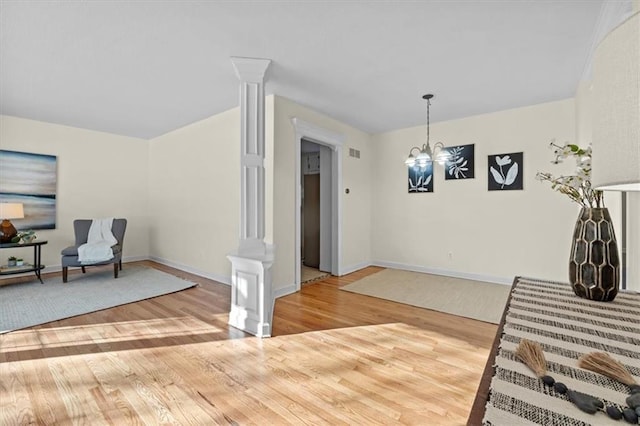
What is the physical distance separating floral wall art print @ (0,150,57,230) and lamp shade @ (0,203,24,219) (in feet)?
2.56

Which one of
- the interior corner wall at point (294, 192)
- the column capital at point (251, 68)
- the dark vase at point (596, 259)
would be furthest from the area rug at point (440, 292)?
the column capital at point (251, 68)

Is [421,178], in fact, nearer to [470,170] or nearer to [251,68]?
[470,170]

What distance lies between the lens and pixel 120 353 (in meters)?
2.39

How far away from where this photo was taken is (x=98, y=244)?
4574 mm

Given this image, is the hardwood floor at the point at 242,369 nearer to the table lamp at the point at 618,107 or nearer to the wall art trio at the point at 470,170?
the table lamp at the point at 618,107

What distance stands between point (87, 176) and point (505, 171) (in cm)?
725

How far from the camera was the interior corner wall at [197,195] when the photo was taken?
14.6ft

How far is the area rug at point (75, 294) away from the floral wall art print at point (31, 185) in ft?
3.72

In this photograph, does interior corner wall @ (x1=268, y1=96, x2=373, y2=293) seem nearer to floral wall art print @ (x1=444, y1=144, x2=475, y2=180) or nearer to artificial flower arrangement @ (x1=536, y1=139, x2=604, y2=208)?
floral wall art print @ (x1=444, y1=144, x2=475, y2=180)

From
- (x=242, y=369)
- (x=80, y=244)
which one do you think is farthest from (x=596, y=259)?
(x=80, y=244)

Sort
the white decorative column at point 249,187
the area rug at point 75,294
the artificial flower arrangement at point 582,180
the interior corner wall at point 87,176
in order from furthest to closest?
the interior corner wall at point 87,176 < the area rug at point 75,294 < the white decorative column at point 249,187 < the artificial flower arrangement at point 582,180

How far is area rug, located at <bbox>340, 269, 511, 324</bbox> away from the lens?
3365 millimetres

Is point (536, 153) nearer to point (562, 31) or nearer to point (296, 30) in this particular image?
point (562, 31)

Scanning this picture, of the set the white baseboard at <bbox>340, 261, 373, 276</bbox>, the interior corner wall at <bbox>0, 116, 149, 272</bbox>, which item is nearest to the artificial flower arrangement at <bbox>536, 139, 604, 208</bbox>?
the white baseboard at <bbox>340, 261, 373, 276</bbox>
